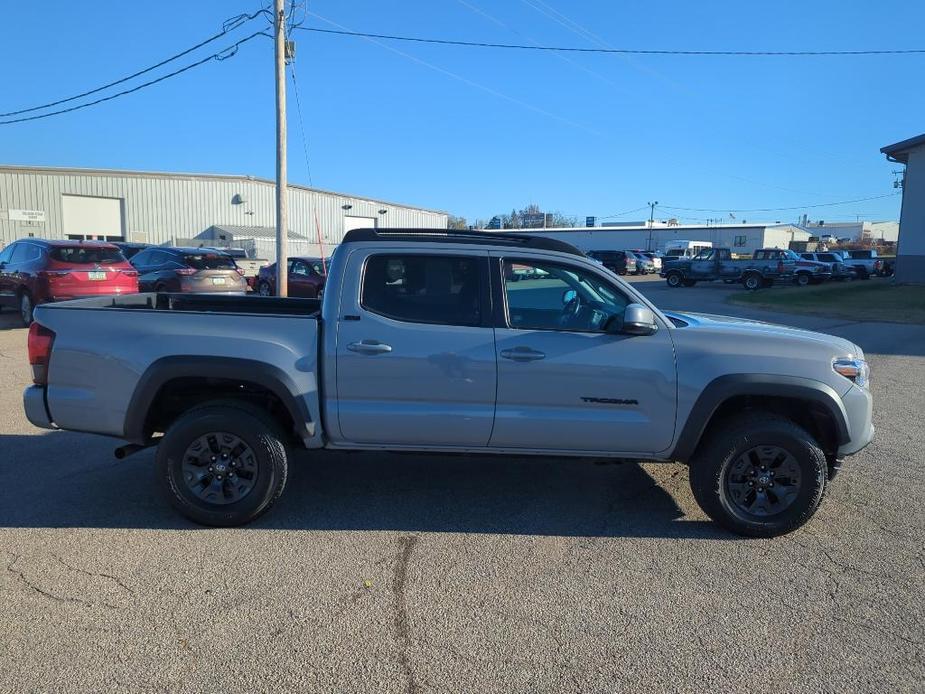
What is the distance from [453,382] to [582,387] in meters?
0.79

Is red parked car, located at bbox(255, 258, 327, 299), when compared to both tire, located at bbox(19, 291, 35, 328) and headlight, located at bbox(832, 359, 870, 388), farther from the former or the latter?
headlight, located at bbox(832, 359, 870, 388)

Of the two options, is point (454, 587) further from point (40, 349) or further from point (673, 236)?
point (673, 236)

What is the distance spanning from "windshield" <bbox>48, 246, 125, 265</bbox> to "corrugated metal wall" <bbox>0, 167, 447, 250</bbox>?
2553cm

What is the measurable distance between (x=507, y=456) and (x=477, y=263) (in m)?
Answer: 1.25

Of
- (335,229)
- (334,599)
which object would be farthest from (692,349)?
(335,229)

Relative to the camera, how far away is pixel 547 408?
4.20 metres

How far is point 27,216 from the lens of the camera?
36219 millimetres

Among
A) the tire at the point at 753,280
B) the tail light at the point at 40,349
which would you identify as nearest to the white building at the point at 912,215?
the tire at the point at 753,280

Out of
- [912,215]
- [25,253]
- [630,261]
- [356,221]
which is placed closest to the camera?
[25,253]

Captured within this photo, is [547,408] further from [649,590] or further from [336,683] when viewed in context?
[336,683]

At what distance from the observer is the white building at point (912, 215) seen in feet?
95.8

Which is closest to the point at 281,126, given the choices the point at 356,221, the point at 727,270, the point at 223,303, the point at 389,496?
the point at 223,303

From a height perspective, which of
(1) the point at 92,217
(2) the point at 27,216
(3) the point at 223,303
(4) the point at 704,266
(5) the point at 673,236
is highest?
(5) the point at 673,236

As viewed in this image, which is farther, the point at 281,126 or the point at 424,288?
the point at 281,126
